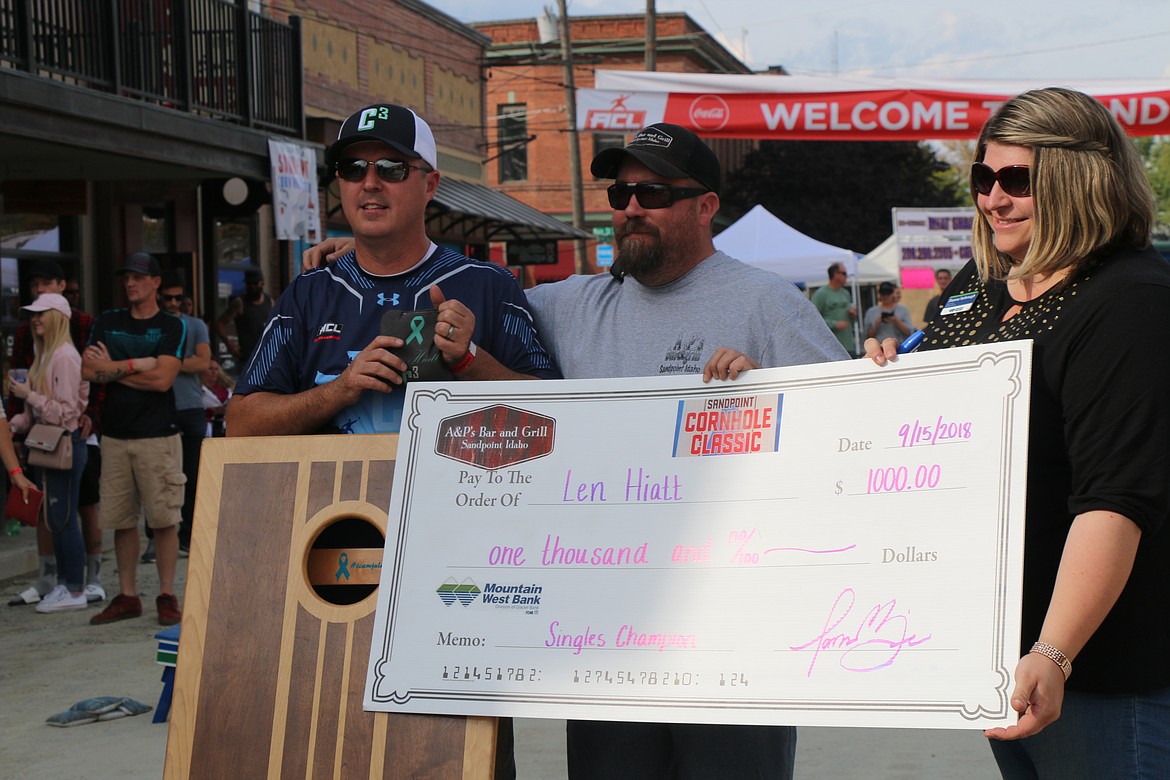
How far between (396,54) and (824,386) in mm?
21123

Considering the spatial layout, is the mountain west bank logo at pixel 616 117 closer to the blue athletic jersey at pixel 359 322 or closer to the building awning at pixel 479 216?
the blue athletic jersey at pixel 359 322

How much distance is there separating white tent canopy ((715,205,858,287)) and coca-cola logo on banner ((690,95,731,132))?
11865mm

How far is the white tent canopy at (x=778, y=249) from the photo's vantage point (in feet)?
67.2

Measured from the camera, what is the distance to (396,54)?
22.4 m

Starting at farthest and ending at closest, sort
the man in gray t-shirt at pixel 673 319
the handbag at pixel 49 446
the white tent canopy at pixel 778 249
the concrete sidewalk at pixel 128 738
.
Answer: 1. the white tent canopy at pixel 778 249
2. the handbag at pixel 49 446
3. the concrete sidewalk at pixel 128 738
4. the man in gray t-shirt at pixel 673 319

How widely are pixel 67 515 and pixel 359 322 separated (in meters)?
5.64

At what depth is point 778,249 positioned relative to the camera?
68.6 ft

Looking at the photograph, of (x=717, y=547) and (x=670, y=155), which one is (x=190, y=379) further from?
(x=717, y=547)

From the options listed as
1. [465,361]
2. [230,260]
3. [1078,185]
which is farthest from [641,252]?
[230,260]

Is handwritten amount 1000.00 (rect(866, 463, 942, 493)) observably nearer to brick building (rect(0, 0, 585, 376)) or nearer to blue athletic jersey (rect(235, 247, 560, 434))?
blue athletic jersey (rect(235, 247, 560, 434))

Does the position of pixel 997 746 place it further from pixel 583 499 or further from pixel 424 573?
pixel 424 573

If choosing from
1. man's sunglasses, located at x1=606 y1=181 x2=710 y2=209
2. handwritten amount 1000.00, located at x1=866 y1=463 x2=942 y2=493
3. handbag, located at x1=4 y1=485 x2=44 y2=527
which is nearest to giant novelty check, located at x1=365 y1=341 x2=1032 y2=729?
handwritten amount 1000.00, located at x1=866 y1=463 x2=942 y2=493

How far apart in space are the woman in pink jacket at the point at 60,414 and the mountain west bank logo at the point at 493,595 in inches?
235

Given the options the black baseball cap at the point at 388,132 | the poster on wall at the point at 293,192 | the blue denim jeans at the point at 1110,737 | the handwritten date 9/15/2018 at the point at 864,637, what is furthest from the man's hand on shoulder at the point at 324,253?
the poster on wall at the point at 293,192
